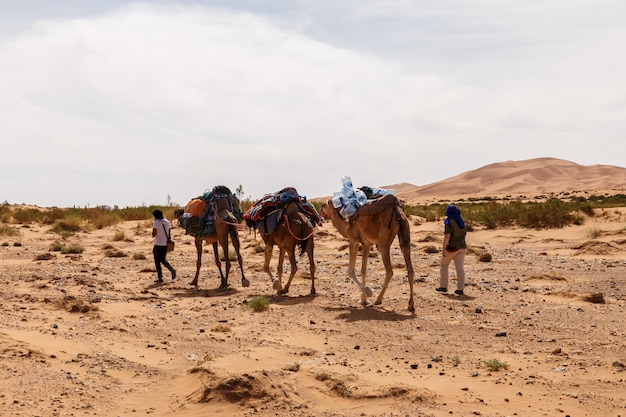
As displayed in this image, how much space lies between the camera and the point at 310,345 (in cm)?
1062

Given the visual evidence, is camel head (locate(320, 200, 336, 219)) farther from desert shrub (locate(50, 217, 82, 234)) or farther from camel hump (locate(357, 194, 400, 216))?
desert shrub (locate(50, 217, 82, 234))

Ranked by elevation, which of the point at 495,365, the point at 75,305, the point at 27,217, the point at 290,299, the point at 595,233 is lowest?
the point at 495,365

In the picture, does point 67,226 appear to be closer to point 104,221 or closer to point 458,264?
point 104,221

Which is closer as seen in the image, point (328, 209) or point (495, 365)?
point (495, 365)

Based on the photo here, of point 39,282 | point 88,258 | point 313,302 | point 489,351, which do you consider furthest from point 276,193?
point 88,258

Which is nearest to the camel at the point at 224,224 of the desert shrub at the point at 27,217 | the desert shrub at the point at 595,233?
the desert shrub at the point at 595,233

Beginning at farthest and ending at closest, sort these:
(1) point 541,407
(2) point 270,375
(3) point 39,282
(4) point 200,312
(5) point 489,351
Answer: (3) point 39,282 < (4) point 200,312 < (5) point 489,351 < (2) point 270,375 < (1) point 541,407

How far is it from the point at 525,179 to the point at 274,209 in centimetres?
11481

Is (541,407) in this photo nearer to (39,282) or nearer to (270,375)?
(270,375)

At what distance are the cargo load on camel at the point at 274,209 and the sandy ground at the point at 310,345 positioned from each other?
151 centimetres

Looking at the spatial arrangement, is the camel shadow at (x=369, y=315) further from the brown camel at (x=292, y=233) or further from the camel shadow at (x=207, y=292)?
the camel shadow at (x=207, y=292)

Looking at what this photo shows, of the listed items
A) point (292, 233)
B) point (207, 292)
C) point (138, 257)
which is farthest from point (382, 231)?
point (138, 257)

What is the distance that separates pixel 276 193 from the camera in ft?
50.7

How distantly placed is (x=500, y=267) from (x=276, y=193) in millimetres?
7470
